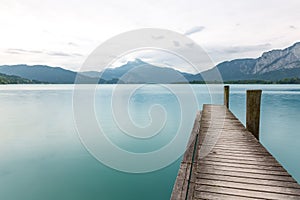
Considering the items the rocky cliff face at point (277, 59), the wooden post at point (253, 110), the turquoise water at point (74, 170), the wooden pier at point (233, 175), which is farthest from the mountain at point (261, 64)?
the wooden pier at point (233, 175)

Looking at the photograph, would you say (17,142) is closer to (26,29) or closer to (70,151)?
(70,151)

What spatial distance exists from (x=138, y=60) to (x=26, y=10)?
47.4ft

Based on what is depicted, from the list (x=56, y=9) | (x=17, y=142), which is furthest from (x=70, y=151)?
(x=56, y=9)

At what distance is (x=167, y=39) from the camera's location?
40.2 ft

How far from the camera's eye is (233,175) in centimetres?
316

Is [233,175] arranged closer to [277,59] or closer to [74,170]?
[74,170]

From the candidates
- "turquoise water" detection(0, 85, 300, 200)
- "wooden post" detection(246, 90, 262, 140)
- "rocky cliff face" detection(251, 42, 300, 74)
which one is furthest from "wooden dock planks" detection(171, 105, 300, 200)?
"rocky cliff face" detection(251, 42, 300, 74)

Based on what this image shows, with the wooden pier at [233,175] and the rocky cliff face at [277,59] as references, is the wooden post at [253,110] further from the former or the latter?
the rocky cliff face at [277,59]

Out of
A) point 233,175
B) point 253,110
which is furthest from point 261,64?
point 233,175

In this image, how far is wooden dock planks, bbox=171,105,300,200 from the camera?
265 cm

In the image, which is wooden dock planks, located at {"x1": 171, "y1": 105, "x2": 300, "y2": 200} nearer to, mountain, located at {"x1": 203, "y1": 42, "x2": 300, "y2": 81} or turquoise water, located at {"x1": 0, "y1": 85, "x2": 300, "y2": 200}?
turquoise water, located at {"x1": 0, "y1": 85, "x2": 300, "y2": 200}

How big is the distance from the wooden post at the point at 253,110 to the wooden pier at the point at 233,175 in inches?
37.6

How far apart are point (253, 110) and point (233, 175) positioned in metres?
3.13

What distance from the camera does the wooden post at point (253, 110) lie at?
18.3 ft
